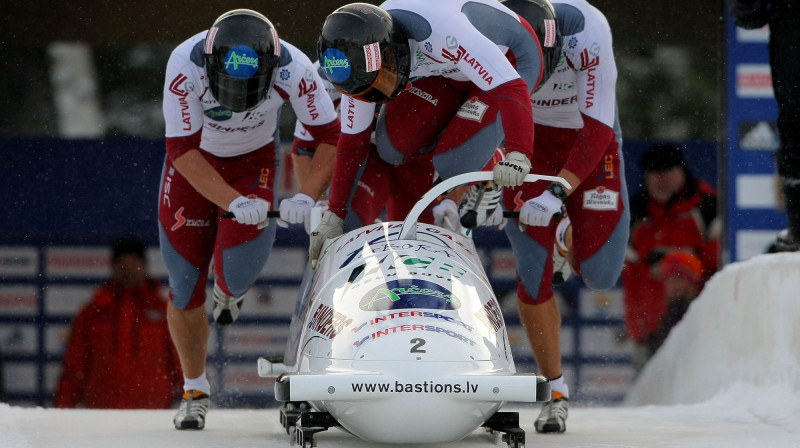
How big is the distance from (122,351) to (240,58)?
7.83 feet

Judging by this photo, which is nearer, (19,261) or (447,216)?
(447,216)

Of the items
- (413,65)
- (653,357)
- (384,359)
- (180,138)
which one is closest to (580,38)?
(413,65)

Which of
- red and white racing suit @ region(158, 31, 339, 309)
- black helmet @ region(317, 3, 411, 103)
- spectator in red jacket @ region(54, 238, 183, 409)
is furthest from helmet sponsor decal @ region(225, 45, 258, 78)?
spectator in red jacket @ region(54, 238, 183, 409)

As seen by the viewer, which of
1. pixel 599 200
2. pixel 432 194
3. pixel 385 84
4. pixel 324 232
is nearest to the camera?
pixel 432 194

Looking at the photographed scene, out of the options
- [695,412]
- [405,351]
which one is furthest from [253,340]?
[405,351]

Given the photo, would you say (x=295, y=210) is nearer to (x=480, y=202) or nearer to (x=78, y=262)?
(x=480, y=202)

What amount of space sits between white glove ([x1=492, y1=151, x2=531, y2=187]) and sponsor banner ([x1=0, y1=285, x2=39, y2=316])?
346cm

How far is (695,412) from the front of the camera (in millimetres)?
4535

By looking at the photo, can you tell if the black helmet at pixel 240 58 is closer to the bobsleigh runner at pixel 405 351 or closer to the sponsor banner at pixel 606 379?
the bobsleigh runner at pixel 405 351

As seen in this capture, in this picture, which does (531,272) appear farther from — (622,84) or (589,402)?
(622,84)

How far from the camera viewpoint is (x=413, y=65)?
149 inches

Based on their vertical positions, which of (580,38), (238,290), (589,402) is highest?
(580,38)

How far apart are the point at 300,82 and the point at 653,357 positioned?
269 cm

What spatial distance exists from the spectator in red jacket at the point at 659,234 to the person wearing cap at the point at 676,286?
23 mm
